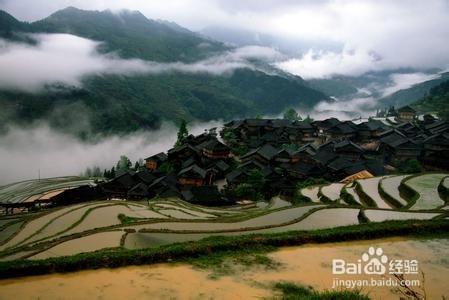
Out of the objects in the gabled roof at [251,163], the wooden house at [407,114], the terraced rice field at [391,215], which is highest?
the wooden house at [407,114]

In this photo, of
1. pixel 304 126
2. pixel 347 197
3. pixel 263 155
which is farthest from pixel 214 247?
pixel 304 126

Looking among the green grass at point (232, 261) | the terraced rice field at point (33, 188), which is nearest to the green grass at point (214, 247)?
the green grass at point (232, 261)

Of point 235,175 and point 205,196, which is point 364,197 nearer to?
point 205,196

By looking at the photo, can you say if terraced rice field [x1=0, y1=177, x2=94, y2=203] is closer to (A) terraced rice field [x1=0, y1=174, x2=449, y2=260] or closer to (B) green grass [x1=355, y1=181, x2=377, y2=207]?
(A) terraced rice field [x1=0, y1=174, x2=449, y2=260]

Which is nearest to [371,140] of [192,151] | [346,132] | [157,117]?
[346,132]

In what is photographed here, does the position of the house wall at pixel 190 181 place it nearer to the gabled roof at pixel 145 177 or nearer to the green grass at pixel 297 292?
the gabled roof at pixel 145 177
